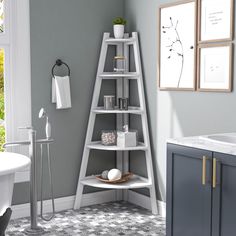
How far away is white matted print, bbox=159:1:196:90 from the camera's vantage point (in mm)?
4016

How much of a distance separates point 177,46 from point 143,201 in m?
1.56

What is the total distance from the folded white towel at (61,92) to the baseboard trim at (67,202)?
3.06ft

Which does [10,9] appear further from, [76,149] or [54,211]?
[54,211]

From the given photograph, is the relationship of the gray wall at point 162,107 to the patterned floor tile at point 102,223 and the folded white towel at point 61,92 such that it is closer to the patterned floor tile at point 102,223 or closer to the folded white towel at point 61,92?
the patterned floor tile at point 102,223

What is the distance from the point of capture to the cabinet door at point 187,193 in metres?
3.00

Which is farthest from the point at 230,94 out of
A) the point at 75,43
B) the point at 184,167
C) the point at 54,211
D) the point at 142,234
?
the point at 54,211

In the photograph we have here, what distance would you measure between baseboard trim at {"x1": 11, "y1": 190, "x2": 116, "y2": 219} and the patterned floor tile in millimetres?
77

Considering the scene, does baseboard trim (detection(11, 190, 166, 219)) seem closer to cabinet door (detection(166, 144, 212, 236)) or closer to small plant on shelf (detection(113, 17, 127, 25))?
cabinet door (detection(166, 144, 212, 236))

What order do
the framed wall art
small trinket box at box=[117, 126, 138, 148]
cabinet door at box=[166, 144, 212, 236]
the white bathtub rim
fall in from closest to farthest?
cabinet door at box=[166, 144, 212, 236]
the white bathtub rim
the framed wall art
small trinket box at box=[117, 126, 138, 148]

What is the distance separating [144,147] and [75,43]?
1.19m

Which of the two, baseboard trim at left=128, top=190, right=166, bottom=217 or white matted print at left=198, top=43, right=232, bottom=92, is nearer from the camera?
white matted print at left=198, top=43, right=232, bottom=92

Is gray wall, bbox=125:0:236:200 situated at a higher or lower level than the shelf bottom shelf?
higher

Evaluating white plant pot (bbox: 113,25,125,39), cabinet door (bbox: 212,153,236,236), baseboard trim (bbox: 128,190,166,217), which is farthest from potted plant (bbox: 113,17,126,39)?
cabinet door (bbox: 212,153,236,236)

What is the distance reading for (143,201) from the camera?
4711mm
